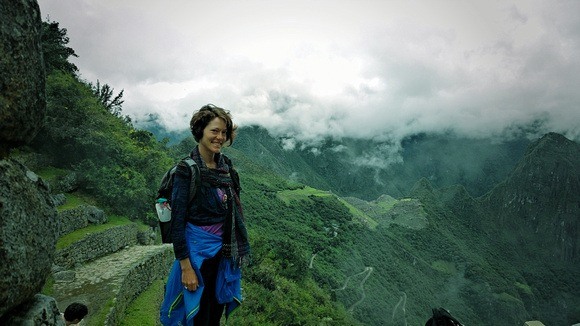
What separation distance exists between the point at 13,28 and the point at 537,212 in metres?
248

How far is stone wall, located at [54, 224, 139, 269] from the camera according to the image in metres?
10.1

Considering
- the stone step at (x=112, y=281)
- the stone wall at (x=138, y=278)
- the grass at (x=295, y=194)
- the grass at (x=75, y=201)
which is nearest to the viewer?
the stone step at (x=112, y=281)

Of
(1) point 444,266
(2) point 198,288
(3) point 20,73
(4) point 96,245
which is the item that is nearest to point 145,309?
(4) point 96,245

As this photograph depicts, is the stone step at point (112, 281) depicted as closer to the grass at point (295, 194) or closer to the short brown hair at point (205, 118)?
the short brown hair at point (205, 118)

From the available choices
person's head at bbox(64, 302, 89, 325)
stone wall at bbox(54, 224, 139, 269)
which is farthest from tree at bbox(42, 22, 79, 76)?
person's head at bbox(64, 302, 89, 325)

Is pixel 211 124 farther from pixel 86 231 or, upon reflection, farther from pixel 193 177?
pixel 86 231

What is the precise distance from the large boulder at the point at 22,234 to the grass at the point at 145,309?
738 cm

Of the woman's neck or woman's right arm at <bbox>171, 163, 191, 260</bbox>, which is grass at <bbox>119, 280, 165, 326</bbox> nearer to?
woman's right arm at <bbox>171, 163, 191, 260</bbox>

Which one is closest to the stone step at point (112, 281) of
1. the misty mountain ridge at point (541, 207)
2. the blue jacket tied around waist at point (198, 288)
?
the blue jacket tied around waist at point (198, 288)

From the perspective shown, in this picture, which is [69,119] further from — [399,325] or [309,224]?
[309,224]

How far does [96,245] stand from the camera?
1180cm

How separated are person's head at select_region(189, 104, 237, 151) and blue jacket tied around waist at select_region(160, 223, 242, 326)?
761 mm

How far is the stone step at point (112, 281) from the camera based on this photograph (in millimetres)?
7445

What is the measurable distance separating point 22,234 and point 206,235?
4.09ft
